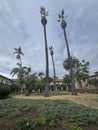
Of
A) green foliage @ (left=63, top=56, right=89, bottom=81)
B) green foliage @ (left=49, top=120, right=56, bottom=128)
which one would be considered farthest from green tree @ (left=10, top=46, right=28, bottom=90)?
green foliage @ (left=49, top=120, right=56, bottom=128)

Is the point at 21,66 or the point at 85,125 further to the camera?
the point at 21,66

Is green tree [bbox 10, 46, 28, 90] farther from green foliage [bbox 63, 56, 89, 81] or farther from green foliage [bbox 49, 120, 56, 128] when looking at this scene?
green foliage [bbox 49, 120, 56, 128]

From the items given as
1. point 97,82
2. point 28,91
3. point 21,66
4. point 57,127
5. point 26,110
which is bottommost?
point 57,127

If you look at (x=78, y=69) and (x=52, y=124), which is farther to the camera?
(x=78, y=69)

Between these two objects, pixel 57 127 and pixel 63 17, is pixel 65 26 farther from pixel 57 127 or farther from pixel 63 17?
pixel 57 127

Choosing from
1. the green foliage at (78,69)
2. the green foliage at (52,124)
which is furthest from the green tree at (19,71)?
the green foliage at (52,124)

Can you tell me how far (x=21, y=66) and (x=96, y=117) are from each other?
47128 millimetres

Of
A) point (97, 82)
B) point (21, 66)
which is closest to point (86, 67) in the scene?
point (97, 82)

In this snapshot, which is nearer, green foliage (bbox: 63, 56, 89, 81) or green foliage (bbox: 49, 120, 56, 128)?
green foliage (bbox: 49, 120, 56, 128)

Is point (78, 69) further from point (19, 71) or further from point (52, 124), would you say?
point (52, 124)

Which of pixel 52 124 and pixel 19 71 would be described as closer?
pixel 52 124

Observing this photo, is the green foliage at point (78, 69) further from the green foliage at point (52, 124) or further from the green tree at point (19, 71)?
the green foliage at point (52, 124)

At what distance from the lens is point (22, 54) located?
6212cm

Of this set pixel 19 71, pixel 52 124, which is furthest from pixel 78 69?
pixel 52 124
